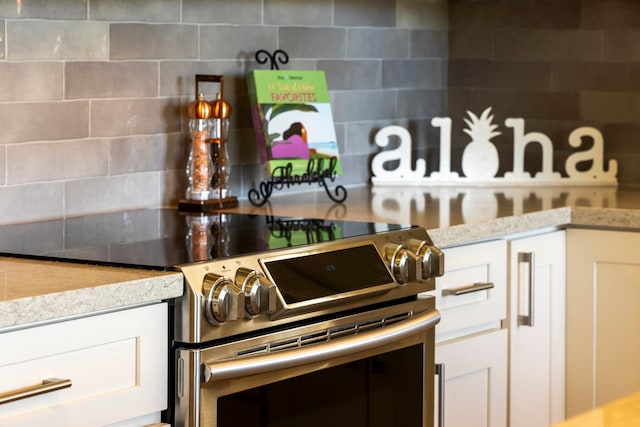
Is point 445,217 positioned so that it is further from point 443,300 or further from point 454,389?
point 454,389

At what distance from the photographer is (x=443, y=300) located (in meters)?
2.38

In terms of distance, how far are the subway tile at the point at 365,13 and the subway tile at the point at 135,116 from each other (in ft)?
2.21

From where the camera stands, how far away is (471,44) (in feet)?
11.5

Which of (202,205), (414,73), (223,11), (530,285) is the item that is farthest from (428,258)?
(414,73)

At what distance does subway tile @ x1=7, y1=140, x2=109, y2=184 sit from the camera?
2.31 m

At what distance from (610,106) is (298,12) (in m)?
0.96

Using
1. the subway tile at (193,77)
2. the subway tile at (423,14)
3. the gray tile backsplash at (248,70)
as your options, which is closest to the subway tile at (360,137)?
the gray tile backsplash at (248,70)

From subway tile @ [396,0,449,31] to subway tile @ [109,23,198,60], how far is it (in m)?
0.86

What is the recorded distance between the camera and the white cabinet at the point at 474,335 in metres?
2.39

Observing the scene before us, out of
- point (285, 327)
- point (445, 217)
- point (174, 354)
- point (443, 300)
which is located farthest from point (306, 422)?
point (445, 217)

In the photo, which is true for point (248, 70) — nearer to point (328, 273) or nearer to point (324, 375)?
point (328, 273)

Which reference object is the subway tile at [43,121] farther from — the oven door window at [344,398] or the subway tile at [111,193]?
the oven door window at [344,398]

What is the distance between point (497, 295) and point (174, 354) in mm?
993

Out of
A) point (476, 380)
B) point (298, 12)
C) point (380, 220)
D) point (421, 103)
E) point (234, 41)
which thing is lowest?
point (476, 380)
